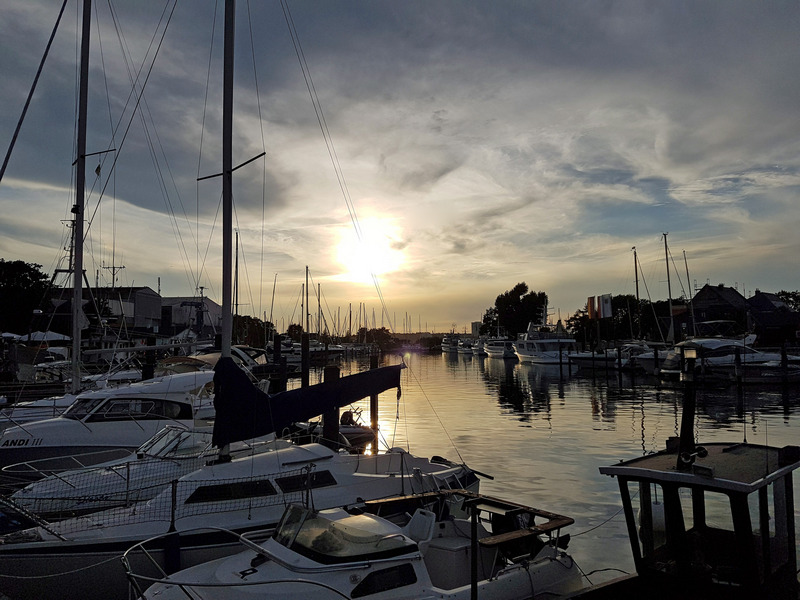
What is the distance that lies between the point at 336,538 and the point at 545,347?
86.4 m

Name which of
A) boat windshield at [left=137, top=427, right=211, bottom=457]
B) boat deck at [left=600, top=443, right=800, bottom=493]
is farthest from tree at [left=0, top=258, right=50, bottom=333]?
boat deck at [left=600, top=443, right=800, bottom=493]

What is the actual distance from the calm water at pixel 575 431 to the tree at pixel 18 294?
4066 cm

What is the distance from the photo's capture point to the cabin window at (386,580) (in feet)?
23.3

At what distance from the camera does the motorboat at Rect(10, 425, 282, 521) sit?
11.5m

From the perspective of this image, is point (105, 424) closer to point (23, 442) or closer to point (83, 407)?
point (83, 407)

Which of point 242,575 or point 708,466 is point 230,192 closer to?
point 242,575

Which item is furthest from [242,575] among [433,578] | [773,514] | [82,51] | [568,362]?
[568,362]

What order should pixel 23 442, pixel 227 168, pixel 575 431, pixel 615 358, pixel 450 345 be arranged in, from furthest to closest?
1. pixel 450 345
2. pixel 615 358
3. pixel 575 431
4. pixel 23 442
5. pixel 227 168

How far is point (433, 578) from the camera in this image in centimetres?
909

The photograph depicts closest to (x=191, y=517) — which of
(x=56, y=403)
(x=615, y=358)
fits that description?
(x=56, y=403)

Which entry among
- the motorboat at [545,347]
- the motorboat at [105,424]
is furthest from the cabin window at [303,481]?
the motorboat at [545,347]

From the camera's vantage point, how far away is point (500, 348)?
117 meters

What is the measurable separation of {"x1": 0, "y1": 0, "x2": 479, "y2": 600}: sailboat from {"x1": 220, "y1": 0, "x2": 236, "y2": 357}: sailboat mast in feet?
0.08

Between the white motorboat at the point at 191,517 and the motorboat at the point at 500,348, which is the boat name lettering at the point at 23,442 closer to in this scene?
the white motorboat at the point at 191,517
